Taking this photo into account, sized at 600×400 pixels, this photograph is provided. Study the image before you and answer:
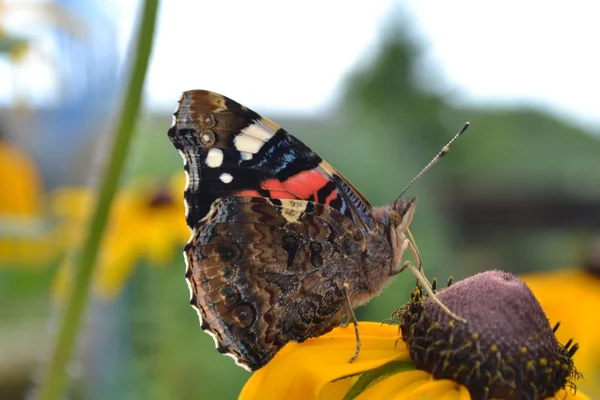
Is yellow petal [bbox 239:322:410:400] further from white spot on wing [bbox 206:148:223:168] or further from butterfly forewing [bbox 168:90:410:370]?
white spot on wing [bbox 206:148:223:168]

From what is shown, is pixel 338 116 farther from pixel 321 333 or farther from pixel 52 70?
pixel 321 333

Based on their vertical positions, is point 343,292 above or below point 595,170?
above

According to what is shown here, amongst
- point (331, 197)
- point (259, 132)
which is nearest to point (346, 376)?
point (331, 197)

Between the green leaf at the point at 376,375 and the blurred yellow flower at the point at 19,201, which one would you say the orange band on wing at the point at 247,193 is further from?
the blurred yellow flower at the point at 19,201

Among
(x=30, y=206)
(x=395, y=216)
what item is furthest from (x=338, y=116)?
(x=395, y=216)

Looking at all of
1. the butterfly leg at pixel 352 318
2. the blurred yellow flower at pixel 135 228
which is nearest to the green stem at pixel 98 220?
the butterfly leg at pixel 352 318
